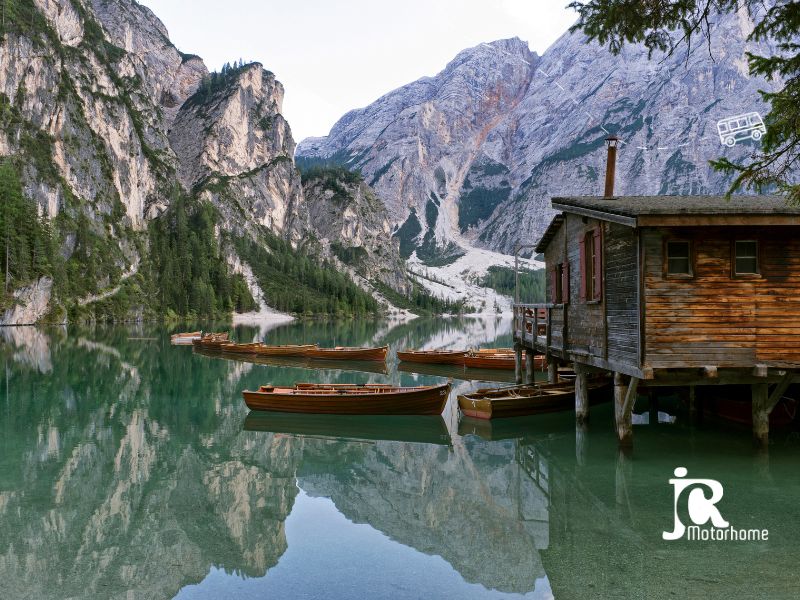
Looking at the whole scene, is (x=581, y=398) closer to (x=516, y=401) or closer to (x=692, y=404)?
(x=516, y=401)

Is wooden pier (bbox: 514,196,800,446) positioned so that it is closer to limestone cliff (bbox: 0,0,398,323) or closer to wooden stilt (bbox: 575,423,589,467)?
wooden stilt (bbox: 575,423,589,467)

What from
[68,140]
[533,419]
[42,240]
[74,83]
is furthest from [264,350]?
[74,83]

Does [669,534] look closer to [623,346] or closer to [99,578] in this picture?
[623,346]

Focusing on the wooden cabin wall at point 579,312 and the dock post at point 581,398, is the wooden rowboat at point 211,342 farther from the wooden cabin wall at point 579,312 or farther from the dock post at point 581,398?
the dock post at point 581,398

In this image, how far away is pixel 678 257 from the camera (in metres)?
17.0

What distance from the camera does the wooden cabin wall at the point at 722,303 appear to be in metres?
16.7

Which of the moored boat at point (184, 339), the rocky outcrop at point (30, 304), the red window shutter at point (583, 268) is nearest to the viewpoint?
the red window shutter at point (583, 268)

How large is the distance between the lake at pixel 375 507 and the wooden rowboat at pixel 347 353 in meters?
23.5

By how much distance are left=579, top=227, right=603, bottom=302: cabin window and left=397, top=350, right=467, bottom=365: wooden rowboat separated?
969 inches

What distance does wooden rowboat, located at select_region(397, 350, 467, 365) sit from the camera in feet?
148

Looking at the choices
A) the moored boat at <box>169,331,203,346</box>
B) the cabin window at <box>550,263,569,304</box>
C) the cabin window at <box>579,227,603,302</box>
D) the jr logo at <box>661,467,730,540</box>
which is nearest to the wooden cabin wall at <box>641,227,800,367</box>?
the cabin window at <box>579,227,603,302</box>

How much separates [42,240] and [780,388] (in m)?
121

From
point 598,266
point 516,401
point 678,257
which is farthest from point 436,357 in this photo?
point 678,257

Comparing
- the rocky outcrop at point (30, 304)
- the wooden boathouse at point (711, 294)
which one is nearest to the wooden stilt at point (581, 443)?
the wooden boathouse at point (711, 294)
